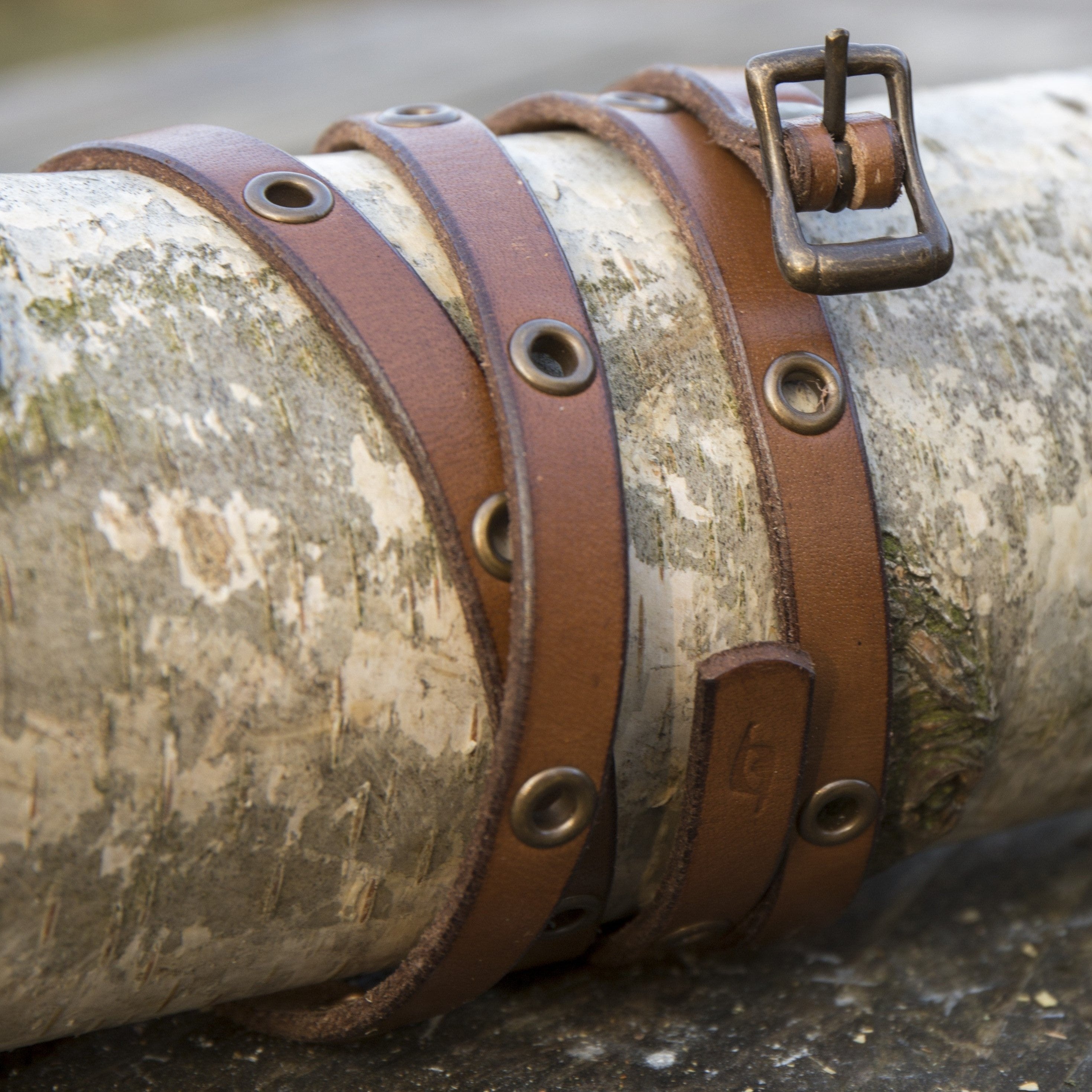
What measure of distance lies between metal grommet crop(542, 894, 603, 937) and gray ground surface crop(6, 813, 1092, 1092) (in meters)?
0.13

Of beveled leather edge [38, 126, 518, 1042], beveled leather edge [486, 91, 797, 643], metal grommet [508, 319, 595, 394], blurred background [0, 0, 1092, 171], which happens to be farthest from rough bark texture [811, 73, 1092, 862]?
blurred background [0, 0, 1092, 171]

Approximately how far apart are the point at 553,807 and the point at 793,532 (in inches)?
11.3

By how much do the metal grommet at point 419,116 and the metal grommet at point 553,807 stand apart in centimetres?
59

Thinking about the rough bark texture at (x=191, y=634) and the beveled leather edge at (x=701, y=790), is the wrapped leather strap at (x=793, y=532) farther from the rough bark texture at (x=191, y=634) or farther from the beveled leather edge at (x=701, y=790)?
the rough bark texture at (x=191, y=634)

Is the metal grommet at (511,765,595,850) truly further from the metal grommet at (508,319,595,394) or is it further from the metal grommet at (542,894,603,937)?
the metal grommet at (508,319,595,394)

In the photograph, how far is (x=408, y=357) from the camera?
98 centimetres

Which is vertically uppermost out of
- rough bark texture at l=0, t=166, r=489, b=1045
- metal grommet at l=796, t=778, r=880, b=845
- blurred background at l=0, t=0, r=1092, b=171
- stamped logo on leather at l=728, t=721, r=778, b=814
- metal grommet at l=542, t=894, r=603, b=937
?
blurred background at l=0, t=0, r=1092, b=171

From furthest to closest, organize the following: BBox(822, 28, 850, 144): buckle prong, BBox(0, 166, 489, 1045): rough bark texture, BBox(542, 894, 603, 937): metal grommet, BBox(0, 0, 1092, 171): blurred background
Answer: BBox(0, 0, 1092, 171): blurred background
BBox(542, 894, 603, 937): metal grommet
BBox(822, 28, 850, 144): buckle prong
BBox(0, 166, 489, 1045): rough bark texture

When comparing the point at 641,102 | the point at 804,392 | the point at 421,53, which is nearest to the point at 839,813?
the point at 804,392

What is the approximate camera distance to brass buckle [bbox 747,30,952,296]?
102 cm

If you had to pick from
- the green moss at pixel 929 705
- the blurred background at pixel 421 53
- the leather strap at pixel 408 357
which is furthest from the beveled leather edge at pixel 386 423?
the blurred background at pixel 421 53

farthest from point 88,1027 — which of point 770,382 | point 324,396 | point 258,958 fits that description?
point 770,382

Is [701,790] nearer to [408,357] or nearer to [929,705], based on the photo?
[929,705]

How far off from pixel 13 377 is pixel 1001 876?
3.96 ft
